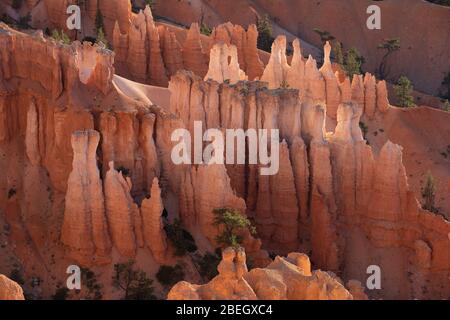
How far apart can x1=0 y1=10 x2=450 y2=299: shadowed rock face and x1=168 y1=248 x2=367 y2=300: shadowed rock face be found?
11046mm

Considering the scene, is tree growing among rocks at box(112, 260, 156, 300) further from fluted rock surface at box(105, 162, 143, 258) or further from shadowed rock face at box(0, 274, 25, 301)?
shadowed rock face at box(0, 274, 25, 301)

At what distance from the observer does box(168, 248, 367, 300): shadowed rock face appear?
25250 mm

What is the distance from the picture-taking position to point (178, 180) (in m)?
40.7

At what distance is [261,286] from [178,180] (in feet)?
49.8

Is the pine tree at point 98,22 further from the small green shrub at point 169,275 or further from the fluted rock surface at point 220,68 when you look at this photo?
the small green shrub at point 169,275

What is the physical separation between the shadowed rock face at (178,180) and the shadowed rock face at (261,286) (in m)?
11.0

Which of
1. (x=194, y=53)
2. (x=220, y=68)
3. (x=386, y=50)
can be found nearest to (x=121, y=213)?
(x=220, y=68)

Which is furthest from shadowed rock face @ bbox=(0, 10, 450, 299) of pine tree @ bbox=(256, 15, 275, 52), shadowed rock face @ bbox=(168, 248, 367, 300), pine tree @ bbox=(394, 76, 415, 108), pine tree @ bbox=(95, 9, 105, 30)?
pine tree @ bbox=(256, 15, 275, 52)

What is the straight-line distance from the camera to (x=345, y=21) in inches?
3462

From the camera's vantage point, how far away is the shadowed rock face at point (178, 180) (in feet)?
124

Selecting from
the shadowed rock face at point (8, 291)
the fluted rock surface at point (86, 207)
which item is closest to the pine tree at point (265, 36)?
the fluted rock surface at point (86, 207)

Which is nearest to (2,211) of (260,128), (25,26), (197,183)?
(197,183)

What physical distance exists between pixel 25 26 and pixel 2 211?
2754 cm

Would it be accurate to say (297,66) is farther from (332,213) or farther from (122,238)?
(122,238)
